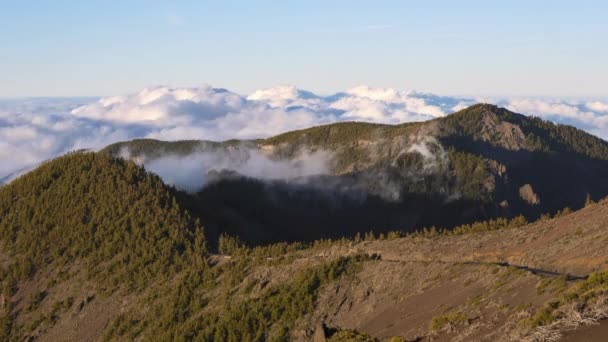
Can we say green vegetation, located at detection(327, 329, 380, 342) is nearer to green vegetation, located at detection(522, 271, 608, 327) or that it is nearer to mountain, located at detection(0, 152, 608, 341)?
mountain, located at detection(0, 152, 608, 341)

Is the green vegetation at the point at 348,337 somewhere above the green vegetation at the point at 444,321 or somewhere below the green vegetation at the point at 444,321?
above

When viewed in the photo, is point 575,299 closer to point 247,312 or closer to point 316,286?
point 316,286

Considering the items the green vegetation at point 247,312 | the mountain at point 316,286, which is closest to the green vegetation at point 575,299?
the mountain at point 316,286

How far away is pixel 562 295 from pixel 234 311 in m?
77.9

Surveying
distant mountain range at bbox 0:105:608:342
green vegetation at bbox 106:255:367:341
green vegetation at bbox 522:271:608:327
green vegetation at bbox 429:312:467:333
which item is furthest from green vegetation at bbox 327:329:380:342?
green vegetation at bbox 106:255:367:341

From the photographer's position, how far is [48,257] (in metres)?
194

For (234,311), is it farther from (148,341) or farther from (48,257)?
(48,257)

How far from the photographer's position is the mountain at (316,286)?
5662 centimetres

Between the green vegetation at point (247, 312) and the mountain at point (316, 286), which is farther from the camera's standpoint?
the green vegetation at point (247, 312)

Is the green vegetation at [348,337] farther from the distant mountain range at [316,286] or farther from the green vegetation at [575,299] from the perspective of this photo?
the green vegetation at [575,299]

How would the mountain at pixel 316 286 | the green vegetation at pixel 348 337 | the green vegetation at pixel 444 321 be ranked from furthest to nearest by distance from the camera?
the mountain at pixel 316 286
the green vegetation at pixel 444 321
the green vegetation at pixel 348 337

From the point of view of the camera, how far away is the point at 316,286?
11356cm

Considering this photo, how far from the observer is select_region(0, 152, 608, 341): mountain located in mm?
56625

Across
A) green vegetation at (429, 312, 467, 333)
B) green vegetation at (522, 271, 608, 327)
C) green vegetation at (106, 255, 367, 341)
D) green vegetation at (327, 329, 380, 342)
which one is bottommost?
green vegetation at (106, 255, 367, 341)
